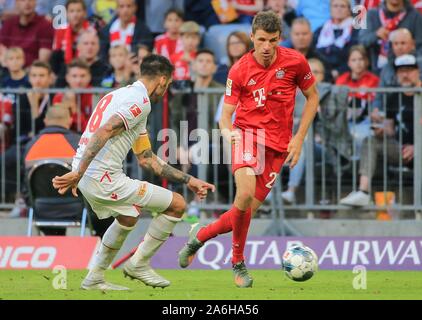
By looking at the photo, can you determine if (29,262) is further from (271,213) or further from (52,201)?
(271,213)

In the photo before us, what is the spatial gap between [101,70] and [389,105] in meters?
4.44

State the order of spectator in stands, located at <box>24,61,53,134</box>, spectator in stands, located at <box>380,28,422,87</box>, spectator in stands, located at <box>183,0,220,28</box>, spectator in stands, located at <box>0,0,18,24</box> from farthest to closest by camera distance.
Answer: spectator in stands, located at <box>0,0,18,24</box> < spectator in stands, located at <box>183,0,220,28</box> < spectator in stands, located at <box>24,61,53,134</box> < spectator in stands, located at <box>380,28,422,87</box>

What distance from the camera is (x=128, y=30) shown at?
17.1 meters

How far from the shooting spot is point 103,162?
10.5 meters

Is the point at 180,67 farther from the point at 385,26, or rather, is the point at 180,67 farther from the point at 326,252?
the point at 326,252

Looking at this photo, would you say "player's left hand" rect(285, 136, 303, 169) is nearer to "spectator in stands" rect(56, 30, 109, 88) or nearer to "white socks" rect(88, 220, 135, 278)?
"white socks" rect(88, 220, 135, 278)

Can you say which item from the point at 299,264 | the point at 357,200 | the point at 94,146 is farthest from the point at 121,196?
the point at 357,200

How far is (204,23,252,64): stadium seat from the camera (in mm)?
16734

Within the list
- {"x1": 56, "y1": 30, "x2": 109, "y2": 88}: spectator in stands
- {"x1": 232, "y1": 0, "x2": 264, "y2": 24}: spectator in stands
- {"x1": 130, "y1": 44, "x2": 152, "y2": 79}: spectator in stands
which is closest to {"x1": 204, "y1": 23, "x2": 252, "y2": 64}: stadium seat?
{"x1": 232, "y1": 0, "x2": 264, "y2": 24}: spectator in stands

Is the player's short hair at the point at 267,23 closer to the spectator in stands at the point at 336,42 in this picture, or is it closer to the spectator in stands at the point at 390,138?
the spectator in stands at the point at 390,138

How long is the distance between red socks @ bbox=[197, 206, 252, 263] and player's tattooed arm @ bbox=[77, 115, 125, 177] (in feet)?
5.53

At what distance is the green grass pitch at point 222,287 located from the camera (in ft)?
33.2

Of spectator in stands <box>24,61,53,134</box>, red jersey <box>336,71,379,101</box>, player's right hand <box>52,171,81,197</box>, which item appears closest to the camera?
player's right hand <box>52,171,81,197</box>

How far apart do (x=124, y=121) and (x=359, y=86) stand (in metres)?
6.28
